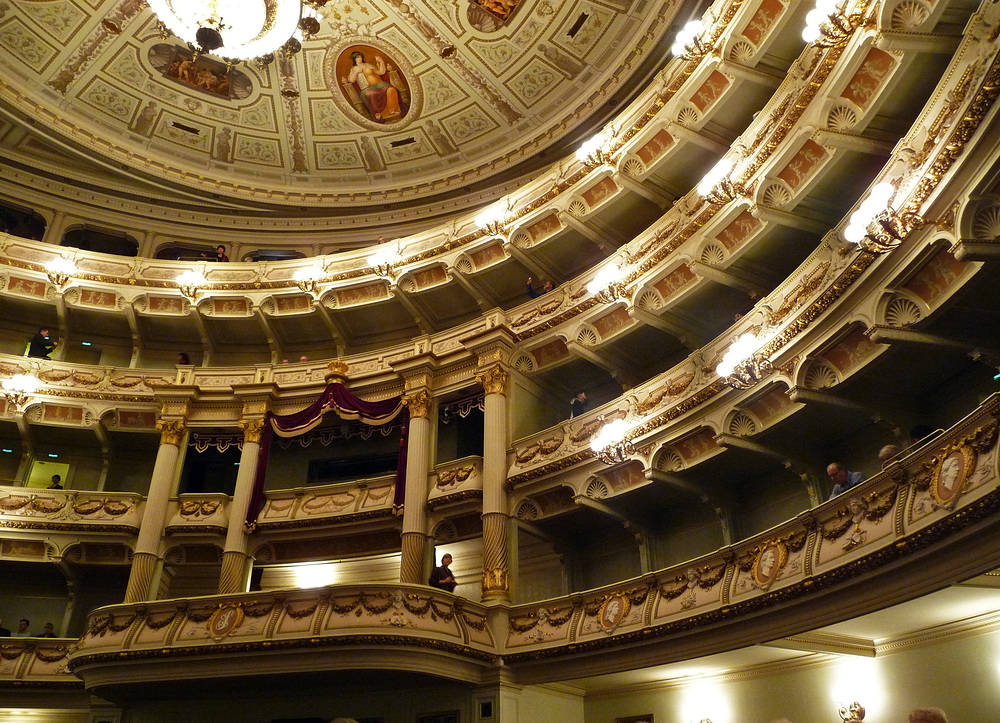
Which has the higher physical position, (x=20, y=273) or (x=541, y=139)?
(x=541, y=139)

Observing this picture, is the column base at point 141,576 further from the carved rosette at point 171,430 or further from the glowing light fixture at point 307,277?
the glowing light fixture at point 307,277

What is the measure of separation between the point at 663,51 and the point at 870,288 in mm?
11751

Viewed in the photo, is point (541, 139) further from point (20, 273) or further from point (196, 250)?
point (20, 273)

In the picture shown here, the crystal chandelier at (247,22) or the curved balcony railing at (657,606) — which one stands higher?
the crystal chandelier at (247,22)

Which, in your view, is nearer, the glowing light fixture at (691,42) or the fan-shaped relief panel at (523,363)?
the glowing light fixture at (691,42)

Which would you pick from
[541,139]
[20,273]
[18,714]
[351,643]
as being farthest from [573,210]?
[18,714]

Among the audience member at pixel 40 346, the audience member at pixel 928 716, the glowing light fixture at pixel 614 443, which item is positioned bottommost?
the audience member at pixel 928 716

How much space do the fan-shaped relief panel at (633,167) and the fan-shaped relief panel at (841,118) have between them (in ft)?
18.0

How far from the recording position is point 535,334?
1820 cm

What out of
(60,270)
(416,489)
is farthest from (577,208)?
(60,270)

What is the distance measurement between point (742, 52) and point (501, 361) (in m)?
8.19

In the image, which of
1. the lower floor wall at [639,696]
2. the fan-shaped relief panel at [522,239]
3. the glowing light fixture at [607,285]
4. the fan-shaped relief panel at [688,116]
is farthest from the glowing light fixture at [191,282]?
the fan-shaped relief panel at [688,116]

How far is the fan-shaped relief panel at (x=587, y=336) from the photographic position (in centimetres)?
1747

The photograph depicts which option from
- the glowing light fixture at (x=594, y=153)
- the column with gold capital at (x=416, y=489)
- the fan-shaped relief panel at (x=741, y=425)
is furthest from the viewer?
the glowing light fixture at (x=594, y=153)
